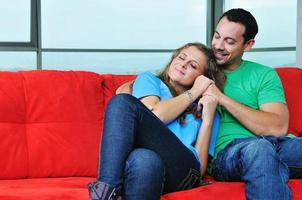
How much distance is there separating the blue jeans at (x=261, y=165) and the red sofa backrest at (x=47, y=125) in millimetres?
582

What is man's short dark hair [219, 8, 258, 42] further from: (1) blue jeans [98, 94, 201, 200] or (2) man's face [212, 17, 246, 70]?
(1) blue jeans [98, 94, 201, 200]

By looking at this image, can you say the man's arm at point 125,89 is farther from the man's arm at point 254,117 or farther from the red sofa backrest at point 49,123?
the man's arm at point 254,117

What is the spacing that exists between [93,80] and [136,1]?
249 cm

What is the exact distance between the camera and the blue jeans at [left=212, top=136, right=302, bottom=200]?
5.32 ft

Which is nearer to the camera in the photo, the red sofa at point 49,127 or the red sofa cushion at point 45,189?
the red sofa cushion at point 45,189

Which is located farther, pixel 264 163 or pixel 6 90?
pixel 6 90

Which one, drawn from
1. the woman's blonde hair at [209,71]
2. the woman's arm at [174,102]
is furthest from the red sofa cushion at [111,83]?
the woman's arm at [174,102]

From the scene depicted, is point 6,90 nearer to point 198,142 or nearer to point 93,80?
point 93,80

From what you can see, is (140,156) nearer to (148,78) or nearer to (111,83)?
(148,78)

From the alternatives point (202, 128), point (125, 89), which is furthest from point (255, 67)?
point (125, 89)

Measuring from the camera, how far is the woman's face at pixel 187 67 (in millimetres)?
2123

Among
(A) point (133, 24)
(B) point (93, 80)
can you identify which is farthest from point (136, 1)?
(B) point (93, 80)

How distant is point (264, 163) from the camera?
1.66m

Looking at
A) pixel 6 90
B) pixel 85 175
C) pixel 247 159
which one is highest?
pixel 6 90
